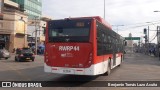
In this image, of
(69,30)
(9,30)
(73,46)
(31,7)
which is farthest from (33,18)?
(73,46)

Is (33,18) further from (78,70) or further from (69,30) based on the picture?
(78,70)

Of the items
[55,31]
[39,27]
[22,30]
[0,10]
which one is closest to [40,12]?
[39,27]

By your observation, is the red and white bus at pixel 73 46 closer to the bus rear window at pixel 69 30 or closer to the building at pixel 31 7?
the bus rear window at pixel 69 30

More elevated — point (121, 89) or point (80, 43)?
point (80, 43)

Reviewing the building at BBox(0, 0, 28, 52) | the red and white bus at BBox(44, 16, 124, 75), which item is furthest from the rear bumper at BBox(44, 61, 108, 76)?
the building at BBox(0, 0, 28, 52)

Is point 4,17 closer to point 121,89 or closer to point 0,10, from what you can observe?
point 0,10

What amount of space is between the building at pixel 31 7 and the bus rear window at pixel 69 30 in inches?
3283

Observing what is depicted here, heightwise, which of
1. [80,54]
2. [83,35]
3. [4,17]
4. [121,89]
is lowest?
[121,89]

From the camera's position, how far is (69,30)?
15.2m

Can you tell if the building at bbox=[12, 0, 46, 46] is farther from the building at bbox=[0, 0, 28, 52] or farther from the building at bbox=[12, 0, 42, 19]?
the building at bbox=[0, 0, 28, 52]

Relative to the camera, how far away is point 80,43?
1498 centimetres

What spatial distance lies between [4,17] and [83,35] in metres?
59.1

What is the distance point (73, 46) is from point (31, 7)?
9722 cm

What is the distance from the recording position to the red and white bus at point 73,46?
48.5 ft
